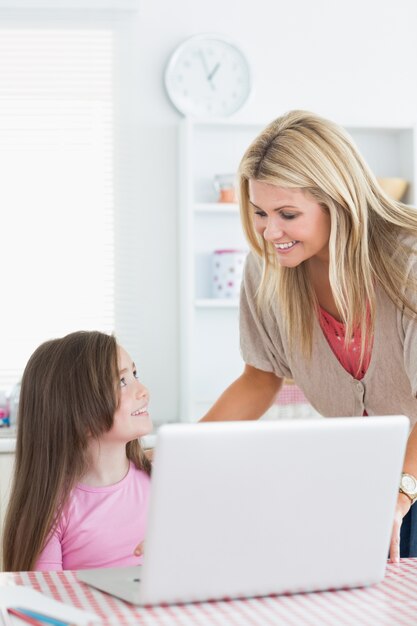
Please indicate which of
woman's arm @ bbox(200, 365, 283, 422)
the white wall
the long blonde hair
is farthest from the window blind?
the long blonde hair

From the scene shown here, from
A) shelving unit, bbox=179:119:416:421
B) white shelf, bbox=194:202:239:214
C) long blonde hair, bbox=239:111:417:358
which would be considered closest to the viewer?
long blonde hair, bbox=239:111:417:358

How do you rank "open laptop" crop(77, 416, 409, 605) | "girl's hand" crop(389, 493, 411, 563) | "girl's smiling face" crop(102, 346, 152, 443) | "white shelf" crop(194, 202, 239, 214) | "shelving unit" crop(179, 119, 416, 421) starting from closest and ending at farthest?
"open laptop" crop(77, 416, 409, 605) < "girl's hand" crop(389, 493, 411, 563) < "girl's smiling face" crop(102, 346, 152, 443) < "white shelf" crop(194, 202, 239, 214) < "shelving unit" crop(179, 119, 416, 421)

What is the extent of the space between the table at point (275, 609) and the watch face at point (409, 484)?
25cm

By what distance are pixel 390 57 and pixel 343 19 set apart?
22cm

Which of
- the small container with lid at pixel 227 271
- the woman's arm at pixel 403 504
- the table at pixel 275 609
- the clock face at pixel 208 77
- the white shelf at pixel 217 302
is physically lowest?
the table at pixel 275 609

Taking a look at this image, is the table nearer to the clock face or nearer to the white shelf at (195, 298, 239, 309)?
the white shelf at (195, 298, 239, 309)

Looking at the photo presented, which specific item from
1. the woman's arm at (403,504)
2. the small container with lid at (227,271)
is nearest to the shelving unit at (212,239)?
the small container with lid at (227,271)

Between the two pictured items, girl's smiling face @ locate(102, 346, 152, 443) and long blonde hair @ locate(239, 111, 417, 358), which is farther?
girl's smiling face @ locate(102, 346, 152, 443)

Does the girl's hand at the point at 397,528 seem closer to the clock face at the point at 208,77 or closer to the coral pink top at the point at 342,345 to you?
the coral pink top at the point at 342,345

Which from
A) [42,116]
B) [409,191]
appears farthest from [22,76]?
[409,191]

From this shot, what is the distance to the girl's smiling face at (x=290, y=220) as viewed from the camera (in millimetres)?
1697

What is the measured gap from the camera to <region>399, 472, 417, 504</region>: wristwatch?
1.50m

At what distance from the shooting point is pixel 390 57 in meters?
3.57

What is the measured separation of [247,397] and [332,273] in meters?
0.41
